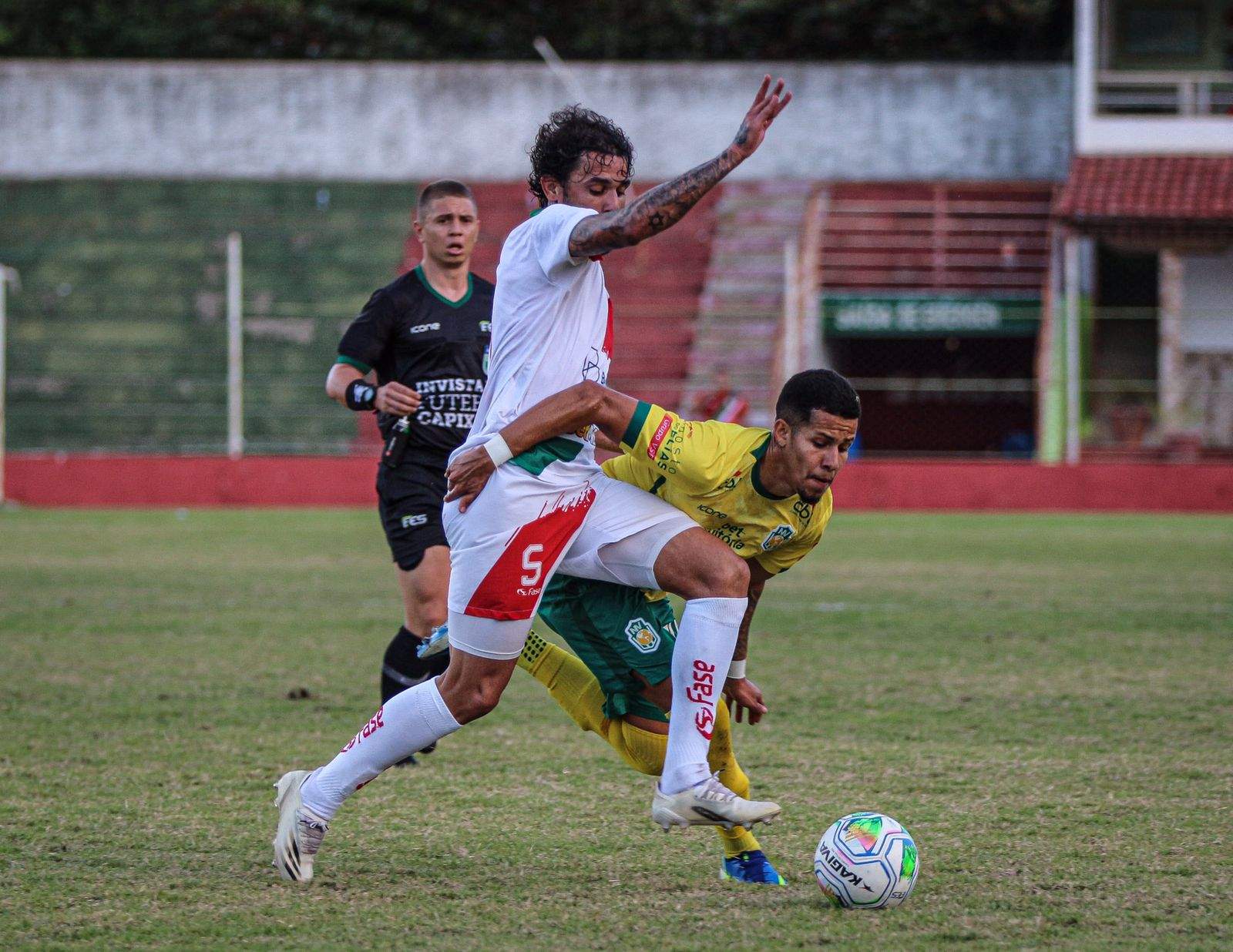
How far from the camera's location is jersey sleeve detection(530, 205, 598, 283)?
440 centimetres

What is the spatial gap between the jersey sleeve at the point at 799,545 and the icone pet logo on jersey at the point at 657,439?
54 cm

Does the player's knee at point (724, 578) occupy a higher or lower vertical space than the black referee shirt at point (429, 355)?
lower

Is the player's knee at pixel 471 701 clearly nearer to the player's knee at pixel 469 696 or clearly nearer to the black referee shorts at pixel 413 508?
the player's knee at pixel 469 696

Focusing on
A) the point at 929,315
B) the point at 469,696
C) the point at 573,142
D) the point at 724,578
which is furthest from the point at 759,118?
the point at 929,315

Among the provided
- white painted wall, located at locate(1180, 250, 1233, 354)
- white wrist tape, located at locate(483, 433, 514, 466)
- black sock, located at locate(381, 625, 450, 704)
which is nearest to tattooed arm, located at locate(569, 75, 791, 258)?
white wrist tape, located at locate(483, 433, 514, 466)

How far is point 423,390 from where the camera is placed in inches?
255

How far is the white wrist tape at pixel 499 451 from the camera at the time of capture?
4.48 meters

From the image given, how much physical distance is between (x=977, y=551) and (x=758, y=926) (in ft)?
39.3

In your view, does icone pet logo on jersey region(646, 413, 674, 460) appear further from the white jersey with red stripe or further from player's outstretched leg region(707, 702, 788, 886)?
player's outstretched leg region(707, 702, 788, 886)

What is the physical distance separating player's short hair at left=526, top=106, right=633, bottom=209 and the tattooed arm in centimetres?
32

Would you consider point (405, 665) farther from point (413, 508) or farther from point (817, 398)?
point (817, 398)

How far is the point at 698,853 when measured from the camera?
4.93m

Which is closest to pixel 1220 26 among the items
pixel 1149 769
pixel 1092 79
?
pixel 1092 79

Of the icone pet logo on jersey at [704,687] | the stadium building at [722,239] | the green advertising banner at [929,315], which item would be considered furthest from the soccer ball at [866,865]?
the green advertising banner at [929,315]
